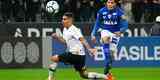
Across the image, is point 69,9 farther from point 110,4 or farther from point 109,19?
point 110,4

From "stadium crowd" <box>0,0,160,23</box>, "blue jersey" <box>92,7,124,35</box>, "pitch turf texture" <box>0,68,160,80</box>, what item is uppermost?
"stadium crowd" <box>0,0,160,23</box>

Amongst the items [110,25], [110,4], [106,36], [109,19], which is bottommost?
[106,36]

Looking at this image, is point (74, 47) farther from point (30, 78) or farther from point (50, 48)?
point (50, 48)

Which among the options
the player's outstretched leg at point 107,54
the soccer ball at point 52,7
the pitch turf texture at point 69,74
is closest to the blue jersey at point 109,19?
the player's outstretched leg at point 107,54

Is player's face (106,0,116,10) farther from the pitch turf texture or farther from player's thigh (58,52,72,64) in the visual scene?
the pitch turf texture

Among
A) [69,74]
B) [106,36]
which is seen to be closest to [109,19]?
[106,36]

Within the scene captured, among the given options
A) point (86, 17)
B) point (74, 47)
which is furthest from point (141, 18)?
point (74, 47)

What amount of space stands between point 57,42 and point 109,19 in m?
5.48

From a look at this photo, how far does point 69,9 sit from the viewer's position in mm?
25406

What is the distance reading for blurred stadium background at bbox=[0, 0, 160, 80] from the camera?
71.7ft

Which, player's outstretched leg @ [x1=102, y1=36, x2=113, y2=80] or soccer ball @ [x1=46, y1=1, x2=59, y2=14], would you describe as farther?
soccer ball @ [x1=46, y1=1, x2=59, y2=14]

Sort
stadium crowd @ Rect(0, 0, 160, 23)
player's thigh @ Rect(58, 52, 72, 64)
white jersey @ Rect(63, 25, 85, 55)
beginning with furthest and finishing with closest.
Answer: stadium crowd @ Rect(0, 0, 160, 23) < player's thigh @ Rect(58, 52, 72, 64) < white jersey @ Rect(63, 25, 85, 55)

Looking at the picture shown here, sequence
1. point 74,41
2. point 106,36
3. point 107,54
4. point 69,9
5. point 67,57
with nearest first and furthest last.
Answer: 1. point 74,41
2. point 67,57
3. point 107,54
4. point 106,36
5. point 69,9

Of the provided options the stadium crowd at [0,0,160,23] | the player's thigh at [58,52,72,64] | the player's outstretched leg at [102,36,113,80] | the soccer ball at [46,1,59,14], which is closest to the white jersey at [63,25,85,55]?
the player's thigh at [58,52,72,64]
